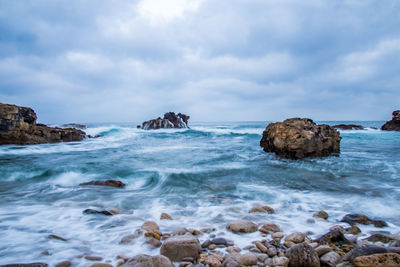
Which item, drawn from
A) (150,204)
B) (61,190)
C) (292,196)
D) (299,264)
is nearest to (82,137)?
(61,190)

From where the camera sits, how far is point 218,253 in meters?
2.40

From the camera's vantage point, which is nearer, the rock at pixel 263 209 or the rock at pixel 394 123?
the rock at pixel 263 209

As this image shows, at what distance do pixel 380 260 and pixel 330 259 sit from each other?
426 mm

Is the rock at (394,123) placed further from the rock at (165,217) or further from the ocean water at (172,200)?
the rock at (165,217)

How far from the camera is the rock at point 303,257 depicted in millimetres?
1989

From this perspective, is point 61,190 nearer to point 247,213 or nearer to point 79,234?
point 79,234

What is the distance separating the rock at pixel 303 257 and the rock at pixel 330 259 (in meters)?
0.08

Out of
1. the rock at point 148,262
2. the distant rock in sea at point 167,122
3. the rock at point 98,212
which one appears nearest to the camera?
the rock at point 148,262

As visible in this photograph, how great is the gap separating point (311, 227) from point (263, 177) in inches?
134

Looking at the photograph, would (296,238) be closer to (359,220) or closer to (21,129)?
(359,220)

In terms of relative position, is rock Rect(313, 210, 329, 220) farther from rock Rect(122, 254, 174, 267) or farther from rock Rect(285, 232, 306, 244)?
rock Rect(122, 254, 174, 267)

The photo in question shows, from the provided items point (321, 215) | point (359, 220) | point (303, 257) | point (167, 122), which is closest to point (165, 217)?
point (303, 257)

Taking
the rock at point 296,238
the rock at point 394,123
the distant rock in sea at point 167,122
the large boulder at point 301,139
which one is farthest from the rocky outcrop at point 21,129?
the rock at point 394,123

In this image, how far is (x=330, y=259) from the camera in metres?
2.04
